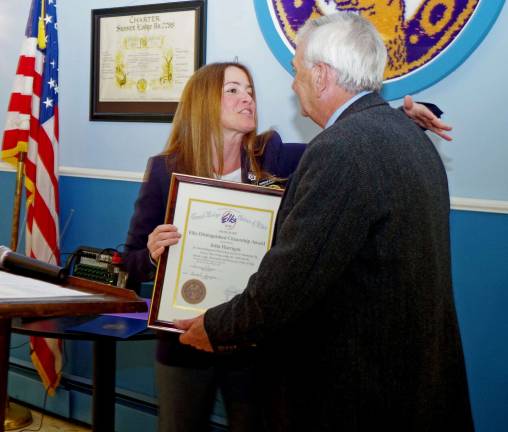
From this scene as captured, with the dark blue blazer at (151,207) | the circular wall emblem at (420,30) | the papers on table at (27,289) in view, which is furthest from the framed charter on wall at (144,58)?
the papers on table at (27,289)

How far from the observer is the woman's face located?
1946 millimetres

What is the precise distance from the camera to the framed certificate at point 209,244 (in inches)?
65.6

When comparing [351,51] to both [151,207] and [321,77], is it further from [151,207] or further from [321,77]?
[151,207]

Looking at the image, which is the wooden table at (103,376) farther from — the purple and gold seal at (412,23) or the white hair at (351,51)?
the purple and gold seal at (412,23)

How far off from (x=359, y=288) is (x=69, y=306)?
23.0 inches

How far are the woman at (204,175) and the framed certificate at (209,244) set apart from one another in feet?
0.19

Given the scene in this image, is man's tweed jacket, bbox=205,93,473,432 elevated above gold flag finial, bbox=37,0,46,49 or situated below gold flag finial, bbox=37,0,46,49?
below

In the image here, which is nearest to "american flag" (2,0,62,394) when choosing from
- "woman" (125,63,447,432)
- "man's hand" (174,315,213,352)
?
"woman" (125,63,447,432)

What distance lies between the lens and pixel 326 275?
119cm

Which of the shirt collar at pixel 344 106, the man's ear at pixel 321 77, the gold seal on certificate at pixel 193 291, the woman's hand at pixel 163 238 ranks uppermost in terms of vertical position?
the man's ear at pixel 321 77

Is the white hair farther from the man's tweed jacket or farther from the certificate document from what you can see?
the certificate document

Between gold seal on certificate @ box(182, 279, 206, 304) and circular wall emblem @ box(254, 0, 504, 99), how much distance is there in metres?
1.22

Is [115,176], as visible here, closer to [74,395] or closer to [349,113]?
[74,395]

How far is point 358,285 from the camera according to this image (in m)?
1.23
